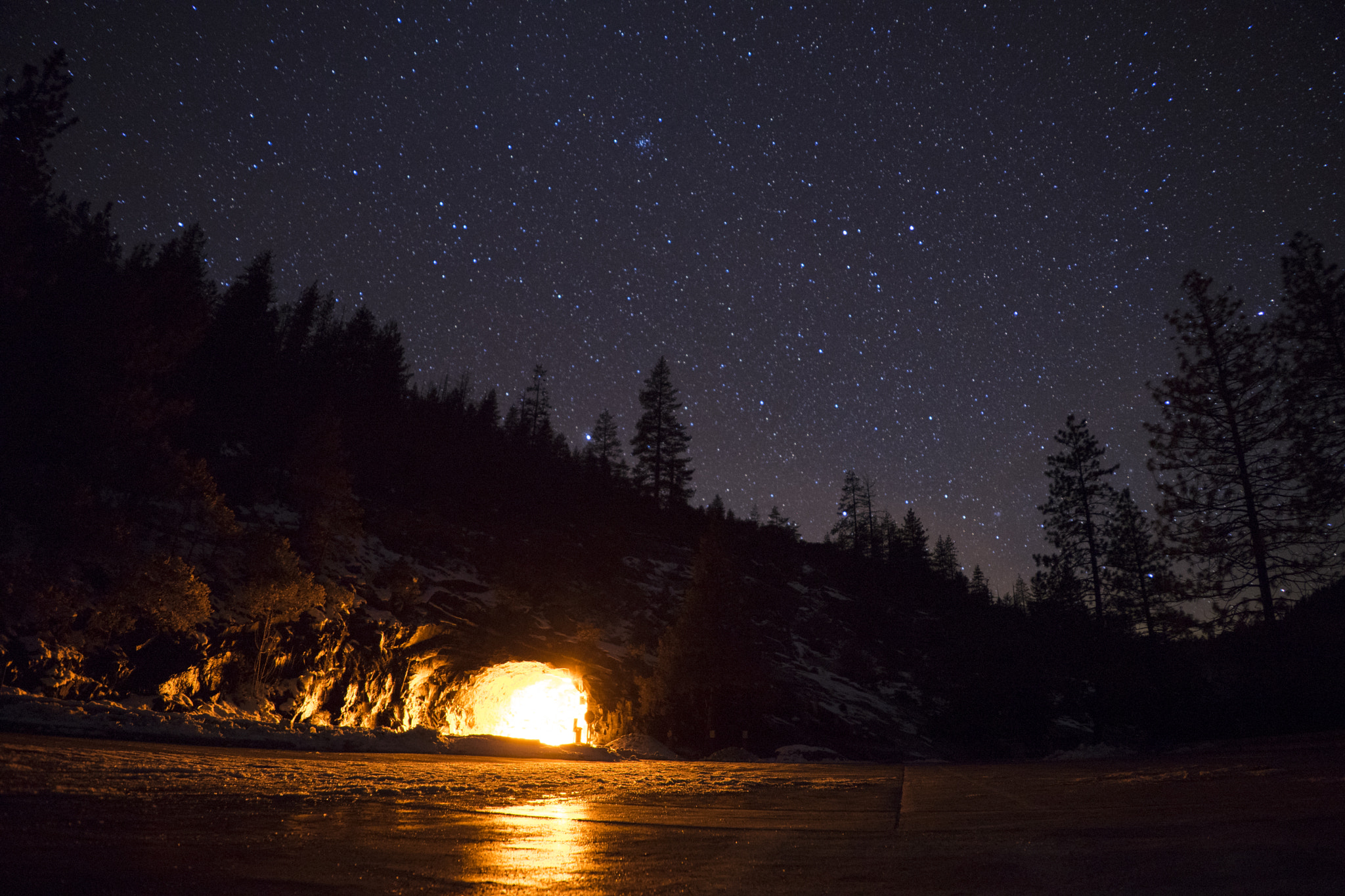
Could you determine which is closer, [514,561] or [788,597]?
[514,561]

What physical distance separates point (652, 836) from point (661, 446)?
64.4 meters

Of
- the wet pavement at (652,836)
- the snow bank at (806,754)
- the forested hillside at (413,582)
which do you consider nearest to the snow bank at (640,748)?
the forested hillside at (413,582)

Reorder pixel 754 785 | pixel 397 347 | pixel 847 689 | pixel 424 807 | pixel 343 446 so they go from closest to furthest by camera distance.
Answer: pixel 424 807 → pixel 754 785 → pixel 847 689 → pixel 343 446 → pixel 397 347

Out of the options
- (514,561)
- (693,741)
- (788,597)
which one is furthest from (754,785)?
(788,597)

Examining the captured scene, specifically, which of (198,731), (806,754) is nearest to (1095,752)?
(806,754)

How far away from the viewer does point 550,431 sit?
77000mm

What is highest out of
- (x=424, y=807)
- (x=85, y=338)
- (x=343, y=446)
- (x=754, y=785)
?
(x=343, y=446)

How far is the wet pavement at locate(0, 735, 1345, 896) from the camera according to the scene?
2.61m

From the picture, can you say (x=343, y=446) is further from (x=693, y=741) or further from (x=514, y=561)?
(x=693, y=741)

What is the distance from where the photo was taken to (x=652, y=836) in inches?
163

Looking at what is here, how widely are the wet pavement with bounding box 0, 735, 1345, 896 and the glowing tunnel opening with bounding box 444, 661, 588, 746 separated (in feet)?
77.8

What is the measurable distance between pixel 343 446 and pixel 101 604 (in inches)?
1080

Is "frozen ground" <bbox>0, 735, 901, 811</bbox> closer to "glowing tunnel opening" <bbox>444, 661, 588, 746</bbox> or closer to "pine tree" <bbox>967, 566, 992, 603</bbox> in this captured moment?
"glowing tunnel opening" <bbox>444, 661, 588, 746</bbox>

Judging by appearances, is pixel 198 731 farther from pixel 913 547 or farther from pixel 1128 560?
pixel 913 547
